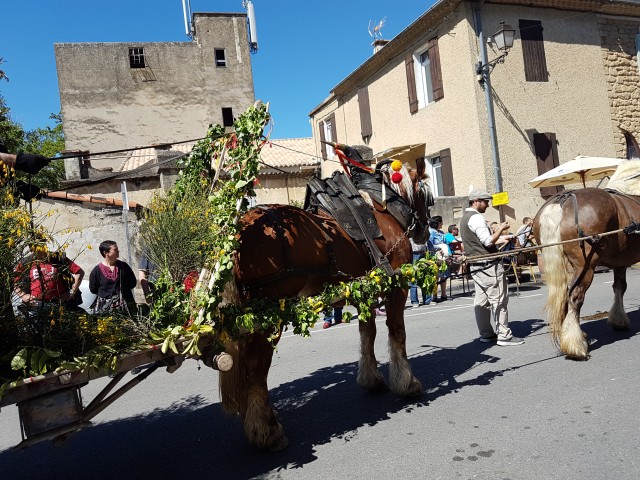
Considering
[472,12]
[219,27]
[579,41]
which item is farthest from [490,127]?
[219,27]

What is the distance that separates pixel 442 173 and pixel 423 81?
9.86 ft

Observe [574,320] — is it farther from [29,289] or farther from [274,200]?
[274,200]

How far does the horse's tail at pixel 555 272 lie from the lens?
5102 millimetres

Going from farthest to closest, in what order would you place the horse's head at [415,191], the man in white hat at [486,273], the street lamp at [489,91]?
the street lamp at [489,91] → the man in white hat at [486,273] → the horse's head at [415,191]

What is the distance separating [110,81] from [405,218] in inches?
991

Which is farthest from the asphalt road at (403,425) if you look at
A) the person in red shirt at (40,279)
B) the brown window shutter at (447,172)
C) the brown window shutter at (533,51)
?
the brown window shutter at (533,51)

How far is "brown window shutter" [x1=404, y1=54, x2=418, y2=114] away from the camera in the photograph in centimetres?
1536

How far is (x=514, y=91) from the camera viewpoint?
13867 millimetres

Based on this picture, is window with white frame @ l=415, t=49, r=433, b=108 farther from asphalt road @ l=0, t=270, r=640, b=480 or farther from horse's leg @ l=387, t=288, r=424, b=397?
horse's leg @ l=387, t=288, r=424, b=397

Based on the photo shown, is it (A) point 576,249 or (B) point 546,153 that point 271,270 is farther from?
(B) point 546,153

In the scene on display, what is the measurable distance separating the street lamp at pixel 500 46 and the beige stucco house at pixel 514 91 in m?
0.18

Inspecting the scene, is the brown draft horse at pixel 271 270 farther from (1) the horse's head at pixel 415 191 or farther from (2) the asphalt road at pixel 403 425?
(1) the horse's head at pixel 415 191

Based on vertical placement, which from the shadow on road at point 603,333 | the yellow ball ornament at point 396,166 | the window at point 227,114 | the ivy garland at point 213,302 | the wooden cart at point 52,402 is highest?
the window at point 227,114

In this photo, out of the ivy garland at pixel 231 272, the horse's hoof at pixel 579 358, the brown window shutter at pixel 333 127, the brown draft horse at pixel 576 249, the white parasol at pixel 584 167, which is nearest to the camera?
the ivy garland at pixel 231 272
